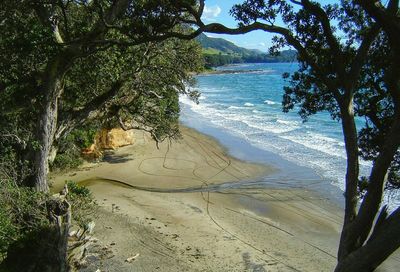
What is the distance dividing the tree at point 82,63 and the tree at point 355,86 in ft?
6.42

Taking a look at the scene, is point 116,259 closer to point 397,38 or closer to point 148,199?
point 148,199

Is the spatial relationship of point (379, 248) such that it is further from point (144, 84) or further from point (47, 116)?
point (144, 84)

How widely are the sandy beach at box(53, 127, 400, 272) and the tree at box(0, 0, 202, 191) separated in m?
3.61

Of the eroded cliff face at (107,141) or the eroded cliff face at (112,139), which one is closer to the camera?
the eroded cliff face at (107,141)

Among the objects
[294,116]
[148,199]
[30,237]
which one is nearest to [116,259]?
[30,237]

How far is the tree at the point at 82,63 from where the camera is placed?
937 cm

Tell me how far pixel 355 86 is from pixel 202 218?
30.6 ft

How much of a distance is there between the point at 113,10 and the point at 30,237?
576 centimetres

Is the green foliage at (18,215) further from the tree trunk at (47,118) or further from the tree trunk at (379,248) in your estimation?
the tree trunk at (379,248)

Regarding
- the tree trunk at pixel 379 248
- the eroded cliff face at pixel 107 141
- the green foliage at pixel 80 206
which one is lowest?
the eroded cliff face at pixel 107 141

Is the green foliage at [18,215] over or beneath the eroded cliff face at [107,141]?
over

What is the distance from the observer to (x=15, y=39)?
436 inches

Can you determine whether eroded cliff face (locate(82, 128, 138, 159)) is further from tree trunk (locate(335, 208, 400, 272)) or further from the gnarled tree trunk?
tree trunk (locate(335, 208, 400, 272))

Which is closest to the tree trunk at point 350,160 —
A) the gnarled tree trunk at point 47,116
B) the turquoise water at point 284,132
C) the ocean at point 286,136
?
the gnarled tree trunk at point 47,116
